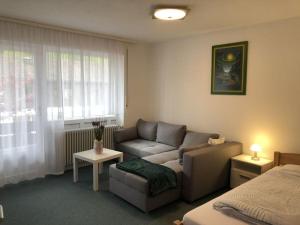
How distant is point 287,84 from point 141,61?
9.53ft

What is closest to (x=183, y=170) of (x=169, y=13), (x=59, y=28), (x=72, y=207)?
(x=72, y=207)

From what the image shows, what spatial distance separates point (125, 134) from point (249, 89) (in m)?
2.41

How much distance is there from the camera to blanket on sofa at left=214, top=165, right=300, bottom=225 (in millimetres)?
1804

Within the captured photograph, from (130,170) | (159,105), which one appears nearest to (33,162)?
(130,170)

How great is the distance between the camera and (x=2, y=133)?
350 cm

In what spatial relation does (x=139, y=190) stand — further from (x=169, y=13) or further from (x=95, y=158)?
(x=169, y=13)

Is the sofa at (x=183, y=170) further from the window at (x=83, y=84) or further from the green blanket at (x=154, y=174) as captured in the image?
the window at (x=83, y=84)

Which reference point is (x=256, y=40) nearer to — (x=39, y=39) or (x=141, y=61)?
(x=141, y=61)

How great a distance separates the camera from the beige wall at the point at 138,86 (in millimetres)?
5031

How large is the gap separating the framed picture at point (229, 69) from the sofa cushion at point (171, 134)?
0.90 m

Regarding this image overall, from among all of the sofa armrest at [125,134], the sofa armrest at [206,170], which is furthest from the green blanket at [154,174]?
the sofa armrest at [125,134]

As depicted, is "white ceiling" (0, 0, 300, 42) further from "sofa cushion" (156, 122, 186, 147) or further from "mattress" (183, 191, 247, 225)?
"mattress" (183, 191, 247, 225)

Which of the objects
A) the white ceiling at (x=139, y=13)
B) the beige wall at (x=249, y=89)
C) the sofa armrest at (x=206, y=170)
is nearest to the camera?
the white ceiling at (x=139, y=13)

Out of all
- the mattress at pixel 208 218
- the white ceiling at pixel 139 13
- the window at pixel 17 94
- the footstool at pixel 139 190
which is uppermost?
the white ceiling at pixel 139 13
